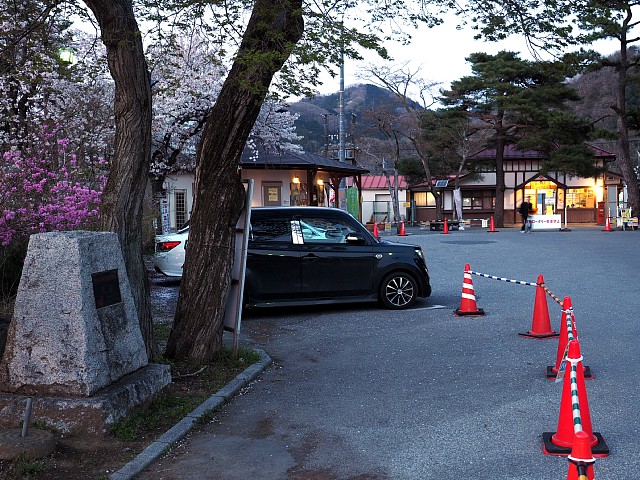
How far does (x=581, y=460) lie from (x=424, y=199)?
60.6 metres

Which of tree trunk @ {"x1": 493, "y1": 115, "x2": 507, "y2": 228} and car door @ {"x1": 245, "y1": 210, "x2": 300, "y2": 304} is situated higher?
tree trunk @ {"x1": 493, "y1": 115, "x2": 507, "y2": 228}

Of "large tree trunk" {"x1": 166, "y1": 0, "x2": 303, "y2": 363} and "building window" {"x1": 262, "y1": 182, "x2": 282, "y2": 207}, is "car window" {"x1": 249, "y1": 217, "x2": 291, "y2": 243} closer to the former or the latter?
"large tree trunk" {"x1": 166, "y1": 0, "x2": 303, "y2": 363}

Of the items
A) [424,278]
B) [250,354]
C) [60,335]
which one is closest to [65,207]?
[250,354]

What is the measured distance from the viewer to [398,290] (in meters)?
12.5

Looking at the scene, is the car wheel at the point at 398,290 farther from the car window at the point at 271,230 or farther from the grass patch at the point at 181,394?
the grass patch at the point at 181,394

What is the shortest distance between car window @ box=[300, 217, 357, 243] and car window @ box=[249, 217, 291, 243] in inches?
11.3

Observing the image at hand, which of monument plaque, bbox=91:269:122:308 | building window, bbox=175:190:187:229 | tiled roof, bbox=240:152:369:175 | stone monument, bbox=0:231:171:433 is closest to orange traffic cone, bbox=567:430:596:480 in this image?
stone monument, bbox=0:231:171:433

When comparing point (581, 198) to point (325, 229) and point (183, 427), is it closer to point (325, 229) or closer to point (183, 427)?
point (325, 229)

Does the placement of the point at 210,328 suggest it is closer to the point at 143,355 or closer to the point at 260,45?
the point at 143,355

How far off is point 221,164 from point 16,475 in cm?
414

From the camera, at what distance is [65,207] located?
12289 mm

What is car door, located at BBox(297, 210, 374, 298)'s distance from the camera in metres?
12.0

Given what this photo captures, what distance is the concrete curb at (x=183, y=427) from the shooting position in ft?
16.2

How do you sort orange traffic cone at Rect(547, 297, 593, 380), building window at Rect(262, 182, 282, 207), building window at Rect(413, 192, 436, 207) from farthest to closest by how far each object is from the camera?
building window at Rect(413, 192, 436, 207), building window at Rect(262, 182, 282, 207), orange traffic cone at Rect(547, 297, 593, 380)
